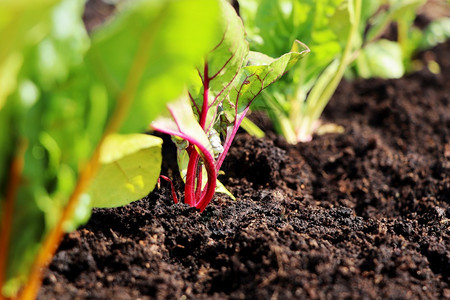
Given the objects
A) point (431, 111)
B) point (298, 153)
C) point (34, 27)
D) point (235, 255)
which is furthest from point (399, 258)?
point (431, 111)

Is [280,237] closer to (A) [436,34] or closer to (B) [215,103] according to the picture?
(B) [215,103]

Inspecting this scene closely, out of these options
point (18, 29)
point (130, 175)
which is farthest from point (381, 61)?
point (18, 29)

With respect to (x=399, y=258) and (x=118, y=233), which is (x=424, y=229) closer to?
(x=399, y=258)

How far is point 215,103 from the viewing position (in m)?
1.34

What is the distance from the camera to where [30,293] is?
0.95 metres

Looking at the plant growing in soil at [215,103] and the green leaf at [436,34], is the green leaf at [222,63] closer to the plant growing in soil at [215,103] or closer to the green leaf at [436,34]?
the plant growing in soil at [215,103]

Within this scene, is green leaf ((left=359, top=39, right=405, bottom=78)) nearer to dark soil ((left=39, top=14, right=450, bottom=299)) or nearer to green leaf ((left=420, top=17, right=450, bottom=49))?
green leaf ((left=420, top=17, right=450, bottom=49))

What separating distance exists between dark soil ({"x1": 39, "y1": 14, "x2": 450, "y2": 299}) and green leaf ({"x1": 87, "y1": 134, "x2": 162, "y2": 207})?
0.10m

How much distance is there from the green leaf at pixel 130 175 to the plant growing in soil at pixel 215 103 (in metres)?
0.06

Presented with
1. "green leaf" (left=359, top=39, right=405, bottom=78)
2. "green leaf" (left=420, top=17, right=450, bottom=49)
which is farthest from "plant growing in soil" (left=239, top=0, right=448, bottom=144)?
"green leaf" (left=420, top=17, right=450, bottom=49)

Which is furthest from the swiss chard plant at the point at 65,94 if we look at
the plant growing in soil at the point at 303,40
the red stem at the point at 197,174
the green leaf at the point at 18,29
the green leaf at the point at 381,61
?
the green leaf at the point at 381,61

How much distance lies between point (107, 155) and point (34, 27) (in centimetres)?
32

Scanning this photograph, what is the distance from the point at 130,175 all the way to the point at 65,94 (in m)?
0.35

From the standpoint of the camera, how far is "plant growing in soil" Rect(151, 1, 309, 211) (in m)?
1.19
